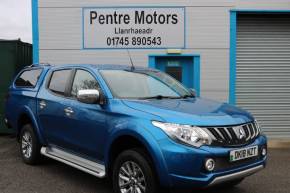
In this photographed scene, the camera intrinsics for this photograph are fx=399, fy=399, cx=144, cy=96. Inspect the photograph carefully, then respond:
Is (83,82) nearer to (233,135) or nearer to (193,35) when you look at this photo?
(233,135)

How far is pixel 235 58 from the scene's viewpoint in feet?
33.0

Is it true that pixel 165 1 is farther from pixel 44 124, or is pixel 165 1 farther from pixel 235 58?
pixel 44 124

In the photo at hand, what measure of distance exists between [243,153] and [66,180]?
2880mm

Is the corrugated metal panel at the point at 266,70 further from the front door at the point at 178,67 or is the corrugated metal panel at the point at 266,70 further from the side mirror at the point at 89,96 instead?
the side mirror at the point at 89,96

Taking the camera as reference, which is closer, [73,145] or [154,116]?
[154,116]

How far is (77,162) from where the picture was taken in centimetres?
554

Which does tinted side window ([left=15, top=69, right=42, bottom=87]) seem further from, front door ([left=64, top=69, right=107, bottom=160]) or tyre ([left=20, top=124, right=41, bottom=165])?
front door ([left=64, top=69, right=107, bottom=160])

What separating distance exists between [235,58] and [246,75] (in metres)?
0.63

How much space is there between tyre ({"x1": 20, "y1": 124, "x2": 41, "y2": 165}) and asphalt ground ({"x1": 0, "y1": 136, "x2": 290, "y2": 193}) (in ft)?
0.42

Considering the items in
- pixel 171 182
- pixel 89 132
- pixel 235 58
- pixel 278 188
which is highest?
pixel 235 58

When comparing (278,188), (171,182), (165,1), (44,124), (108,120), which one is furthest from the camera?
(165,1)

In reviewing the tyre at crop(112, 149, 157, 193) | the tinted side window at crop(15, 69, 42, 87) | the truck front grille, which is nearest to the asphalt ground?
the tyre at crop(112, 149, 157, 193)

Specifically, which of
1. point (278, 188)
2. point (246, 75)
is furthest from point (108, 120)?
point (246, 75)

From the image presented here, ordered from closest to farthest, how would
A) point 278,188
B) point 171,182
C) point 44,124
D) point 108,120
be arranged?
point 171,182, point 108,120, point 278,188, point 44,124
